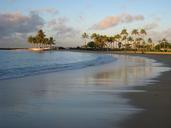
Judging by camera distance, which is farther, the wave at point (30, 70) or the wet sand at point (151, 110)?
the wave at point (30, 70)

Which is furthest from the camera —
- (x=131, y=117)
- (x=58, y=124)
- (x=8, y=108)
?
(x=8, y=108)

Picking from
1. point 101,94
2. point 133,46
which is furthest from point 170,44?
point 101,94

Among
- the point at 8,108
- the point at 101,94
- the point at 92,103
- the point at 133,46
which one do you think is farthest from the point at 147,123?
the point at 133,46

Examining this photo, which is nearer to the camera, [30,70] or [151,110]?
[151,110]

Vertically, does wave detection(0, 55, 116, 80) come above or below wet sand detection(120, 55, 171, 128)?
below

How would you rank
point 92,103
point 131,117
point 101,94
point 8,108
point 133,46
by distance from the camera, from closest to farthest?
point 131,117 → point 8,108 → point 92,103 → point 101,94 → point 133,46

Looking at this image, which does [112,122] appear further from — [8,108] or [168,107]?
[8,108]

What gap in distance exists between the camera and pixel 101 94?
11.4 meters

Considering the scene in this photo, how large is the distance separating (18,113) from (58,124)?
4.85 feet

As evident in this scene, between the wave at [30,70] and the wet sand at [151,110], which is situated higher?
the wet sand at [151,110]

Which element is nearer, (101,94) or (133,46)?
(101,94)

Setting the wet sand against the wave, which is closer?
the wet sand

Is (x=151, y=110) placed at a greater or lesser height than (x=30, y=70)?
greater

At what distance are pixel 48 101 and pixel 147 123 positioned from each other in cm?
369
